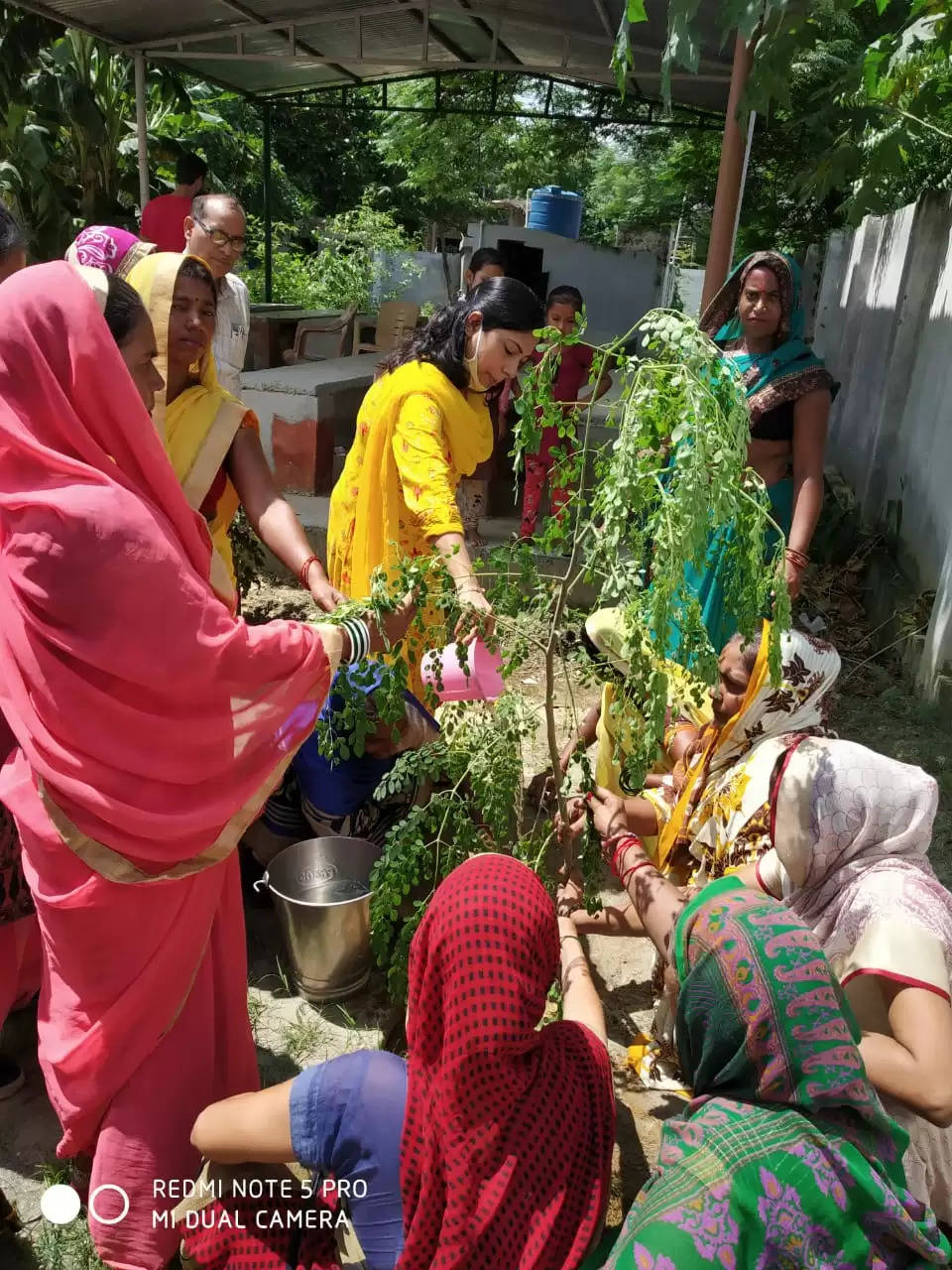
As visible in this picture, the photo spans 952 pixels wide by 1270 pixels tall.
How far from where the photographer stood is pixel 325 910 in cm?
240

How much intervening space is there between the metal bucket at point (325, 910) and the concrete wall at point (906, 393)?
2.98 m

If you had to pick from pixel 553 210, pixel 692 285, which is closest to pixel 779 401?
pixel 692 285

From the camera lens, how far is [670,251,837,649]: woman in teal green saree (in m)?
3.19

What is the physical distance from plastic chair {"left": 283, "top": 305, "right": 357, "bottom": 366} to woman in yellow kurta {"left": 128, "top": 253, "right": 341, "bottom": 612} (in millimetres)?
6920

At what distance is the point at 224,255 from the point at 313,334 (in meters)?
6.26

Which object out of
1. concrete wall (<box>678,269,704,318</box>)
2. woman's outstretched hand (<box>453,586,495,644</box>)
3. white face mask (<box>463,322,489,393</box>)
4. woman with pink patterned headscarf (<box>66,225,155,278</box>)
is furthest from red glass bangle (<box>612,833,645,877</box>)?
concrete wall (<box>678,269,704,318</box>)

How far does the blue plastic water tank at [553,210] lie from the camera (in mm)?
15711

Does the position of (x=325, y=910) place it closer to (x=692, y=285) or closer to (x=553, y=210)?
(x=692, y=285)

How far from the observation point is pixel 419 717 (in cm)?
257

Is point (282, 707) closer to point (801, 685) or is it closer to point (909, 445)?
point (801, 685)

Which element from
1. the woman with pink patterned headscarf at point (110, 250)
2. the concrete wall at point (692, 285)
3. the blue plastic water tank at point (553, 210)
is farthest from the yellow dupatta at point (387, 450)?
the blue plastic water tank at point (553, 210)

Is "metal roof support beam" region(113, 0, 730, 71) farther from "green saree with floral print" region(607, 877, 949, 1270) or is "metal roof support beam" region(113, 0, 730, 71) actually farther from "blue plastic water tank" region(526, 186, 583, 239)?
"blue plastic water tank" region(526, 186, 583, 239)

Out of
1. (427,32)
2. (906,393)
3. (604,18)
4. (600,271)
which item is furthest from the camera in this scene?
(600,271)

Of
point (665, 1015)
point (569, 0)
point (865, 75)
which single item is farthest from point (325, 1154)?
point (569, 0)
